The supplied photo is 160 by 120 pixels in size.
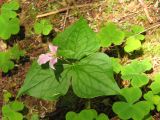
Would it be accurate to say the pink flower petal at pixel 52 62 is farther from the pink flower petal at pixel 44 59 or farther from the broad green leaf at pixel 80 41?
the broad green leaf at pixel 80 41

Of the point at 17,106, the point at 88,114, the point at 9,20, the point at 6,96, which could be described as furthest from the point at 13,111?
the point at 9,20

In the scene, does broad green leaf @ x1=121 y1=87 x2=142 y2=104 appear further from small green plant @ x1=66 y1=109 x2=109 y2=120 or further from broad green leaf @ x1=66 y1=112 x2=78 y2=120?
broad green leaf @ x1=66 y1=112 x2=78 y2=120

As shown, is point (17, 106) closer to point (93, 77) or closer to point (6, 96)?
point (6, 96)

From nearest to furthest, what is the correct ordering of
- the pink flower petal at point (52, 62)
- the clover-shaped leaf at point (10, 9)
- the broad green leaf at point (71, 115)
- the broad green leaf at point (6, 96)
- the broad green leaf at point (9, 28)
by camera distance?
the pink flower petal at point (52, 62), the broad green leaf at point (71, 115), the broad green leaf at point (6, 96), the broad green leaf at point (9, 28), the clover-shaped leaf at point (10, 9)

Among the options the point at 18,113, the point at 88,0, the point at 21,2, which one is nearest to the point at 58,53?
the point at 18,113

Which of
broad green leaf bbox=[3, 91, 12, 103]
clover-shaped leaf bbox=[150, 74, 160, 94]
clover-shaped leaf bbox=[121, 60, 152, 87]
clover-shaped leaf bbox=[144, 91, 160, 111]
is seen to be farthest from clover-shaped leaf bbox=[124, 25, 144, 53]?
broad green leaf bbox=[3, 91, 12, 103]

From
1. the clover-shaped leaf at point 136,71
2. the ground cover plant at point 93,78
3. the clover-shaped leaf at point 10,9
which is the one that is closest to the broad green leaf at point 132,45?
the ground cover plant at point 93,78
